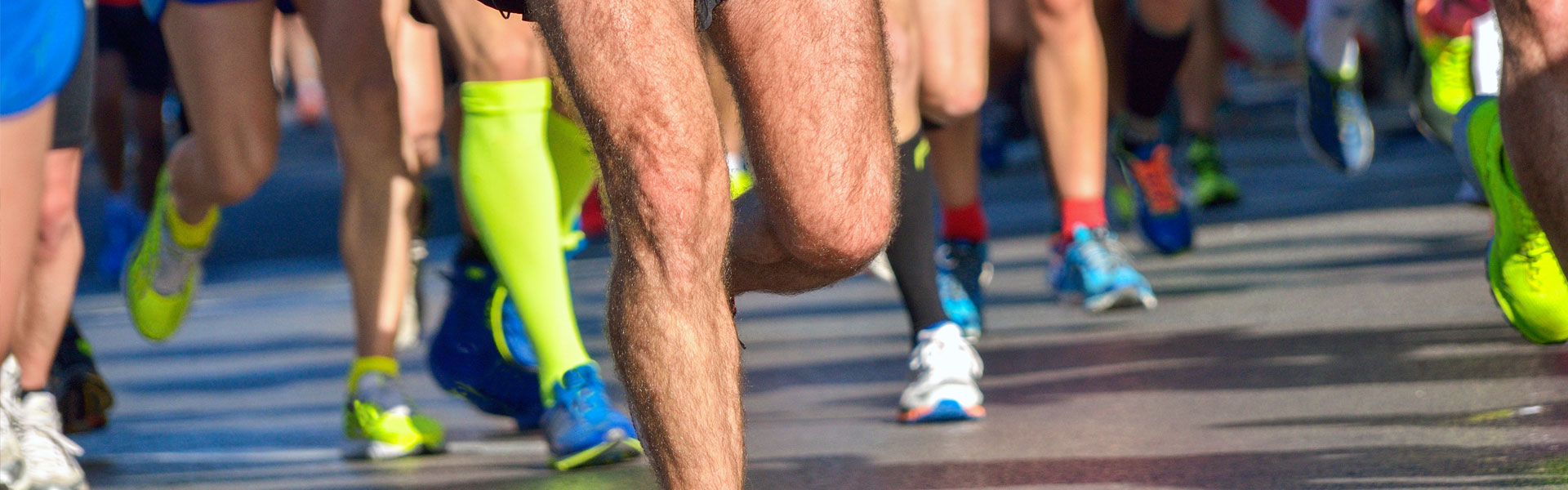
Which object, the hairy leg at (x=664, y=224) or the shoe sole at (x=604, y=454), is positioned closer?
the hairy leg at (x=664, y=224)

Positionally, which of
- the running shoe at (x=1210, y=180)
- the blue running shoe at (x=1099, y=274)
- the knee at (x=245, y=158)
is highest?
the knee at (x=245, y=158)

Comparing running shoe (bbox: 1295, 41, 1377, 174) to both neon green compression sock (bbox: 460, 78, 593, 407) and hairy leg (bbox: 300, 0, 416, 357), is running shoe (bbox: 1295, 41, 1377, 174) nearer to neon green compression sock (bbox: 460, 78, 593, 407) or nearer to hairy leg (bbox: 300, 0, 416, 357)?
hairy leg (bbox: 300, 0, 416, 357)

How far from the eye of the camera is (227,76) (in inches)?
174

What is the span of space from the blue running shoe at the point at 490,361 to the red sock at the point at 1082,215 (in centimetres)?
179

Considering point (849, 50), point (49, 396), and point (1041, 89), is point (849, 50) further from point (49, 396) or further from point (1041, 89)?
point (1041, 89)

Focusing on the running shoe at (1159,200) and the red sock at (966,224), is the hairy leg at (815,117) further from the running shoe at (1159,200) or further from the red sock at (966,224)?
the running shoe at (1159,200)

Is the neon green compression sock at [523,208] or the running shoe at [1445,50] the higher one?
the neon green compression sock at [523,208]

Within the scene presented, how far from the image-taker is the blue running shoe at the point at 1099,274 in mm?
5648

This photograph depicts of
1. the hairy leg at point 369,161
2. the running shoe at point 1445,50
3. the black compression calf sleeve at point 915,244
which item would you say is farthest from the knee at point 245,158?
the running shoe at point 1445,50

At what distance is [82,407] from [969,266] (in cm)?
221

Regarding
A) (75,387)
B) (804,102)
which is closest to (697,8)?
(804,102)

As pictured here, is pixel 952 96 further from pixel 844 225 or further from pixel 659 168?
pixel 659 168

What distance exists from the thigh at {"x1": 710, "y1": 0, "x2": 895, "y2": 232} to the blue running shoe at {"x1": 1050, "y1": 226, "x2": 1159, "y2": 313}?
9.49ft

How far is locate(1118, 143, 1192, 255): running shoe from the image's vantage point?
7055 millimetres
